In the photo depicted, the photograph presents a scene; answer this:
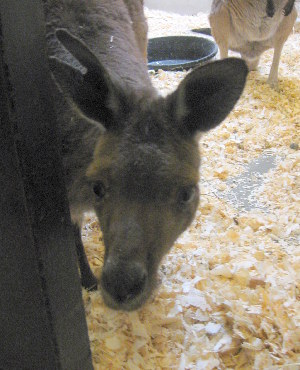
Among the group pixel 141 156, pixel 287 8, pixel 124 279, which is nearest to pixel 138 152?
pixel 141 156

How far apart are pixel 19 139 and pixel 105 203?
544 millimetres

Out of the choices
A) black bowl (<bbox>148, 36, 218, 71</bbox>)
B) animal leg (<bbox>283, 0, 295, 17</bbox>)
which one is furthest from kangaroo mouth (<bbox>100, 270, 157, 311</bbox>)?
black bowl (<bbox>148, 36, 218, 71</bbox>)

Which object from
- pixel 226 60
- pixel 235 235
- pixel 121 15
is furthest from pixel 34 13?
pixel 235 235

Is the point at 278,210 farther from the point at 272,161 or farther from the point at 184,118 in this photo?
the point at 184,118

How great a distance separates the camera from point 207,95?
5.78 feet

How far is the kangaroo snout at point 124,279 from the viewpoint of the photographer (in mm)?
1437

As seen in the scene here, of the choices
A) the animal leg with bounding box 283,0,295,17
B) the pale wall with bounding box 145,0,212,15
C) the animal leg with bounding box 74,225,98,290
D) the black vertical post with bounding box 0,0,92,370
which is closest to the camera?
the black vertical post with bounding box 0,0,92,370

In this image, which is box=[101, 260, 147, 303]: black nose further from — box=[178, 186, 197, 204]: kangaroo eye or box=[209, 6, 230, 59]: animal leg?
box=[209, 6, 230, 59]: animal leg

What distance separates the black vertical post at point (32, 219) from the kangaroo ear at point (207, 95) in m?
0.56

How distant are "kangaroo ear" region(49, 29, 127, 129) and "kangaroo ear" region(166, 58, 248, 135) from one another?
0.23m

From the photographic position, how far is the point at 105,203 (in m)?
1.71

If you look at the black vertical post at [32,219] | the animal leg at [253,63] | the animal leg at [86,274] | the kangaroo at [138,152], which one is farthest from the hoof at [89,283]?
the animal leg at [253,63]

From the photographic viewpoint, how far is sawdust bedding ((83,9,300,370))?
85.6 inches

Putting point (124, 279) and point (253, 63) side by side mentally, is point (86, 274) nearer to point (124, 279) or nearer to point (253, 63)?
point (124, 279)
